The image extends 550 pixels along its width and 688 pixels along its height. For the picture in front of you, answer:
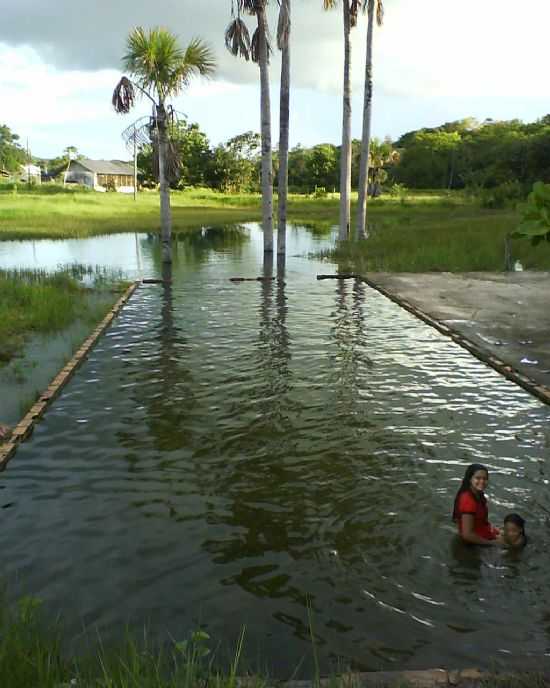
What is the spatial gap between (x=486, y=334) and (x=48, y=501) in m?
9.50

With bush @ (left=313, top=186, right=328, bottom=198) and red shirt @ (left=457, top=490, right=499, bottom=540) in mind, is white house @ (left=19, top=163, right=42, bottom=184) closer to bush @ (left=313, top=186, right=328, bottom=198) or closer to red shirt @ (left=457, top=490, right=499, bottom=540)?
bush @ (left=313, top=186, right=328, bottom=198)

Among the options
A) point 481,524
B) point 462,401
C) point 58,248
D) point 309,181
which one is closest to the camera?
point 481,524

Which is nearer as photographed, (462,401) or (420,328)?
(462,401)

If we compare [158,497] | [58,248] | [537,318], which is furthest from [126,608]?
[58,248]

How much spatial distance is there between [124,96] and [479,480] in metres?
22.0

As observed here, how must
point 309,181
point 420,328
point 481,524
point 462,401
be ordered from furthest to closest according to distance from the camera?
point 309,181 < point 420,328 < point 462,401 < point 481,524

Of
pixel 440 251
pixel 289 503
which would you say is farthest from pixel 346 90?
pixel 289 503

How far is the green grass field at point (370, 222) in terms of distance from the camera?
25250 millimetres

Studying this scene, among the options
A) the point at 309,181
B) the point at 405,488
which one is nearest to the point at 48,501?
the point at 405,488

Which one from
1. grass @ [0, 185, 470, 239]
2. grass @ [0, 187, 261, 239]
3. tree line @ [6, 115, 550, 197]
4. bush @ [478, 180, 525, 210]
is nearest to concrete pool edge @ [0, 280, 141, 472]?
grass @ [0, 187, 261, 239]

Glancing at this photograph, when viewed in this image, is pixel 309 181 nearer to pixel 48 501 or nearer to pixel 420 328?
pixel 420 328

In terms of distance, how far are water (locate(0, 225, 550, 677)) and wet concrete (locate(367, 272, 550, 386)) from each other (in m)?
1.00

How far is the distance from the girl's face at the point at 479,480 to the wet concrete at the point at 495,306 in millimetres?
4763

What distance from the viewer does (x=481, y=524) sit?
17.9 ft
